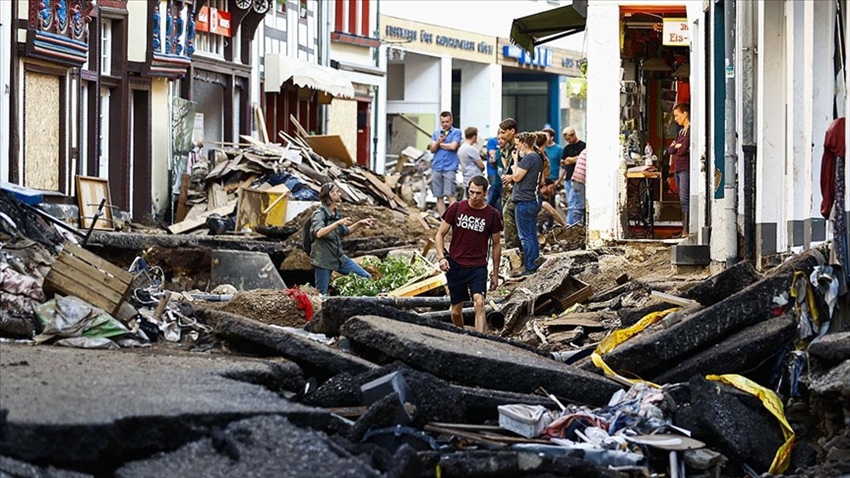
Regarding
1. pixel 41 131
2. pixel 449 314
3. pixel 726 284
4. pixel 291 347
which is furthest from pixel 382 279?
pixel 291 347

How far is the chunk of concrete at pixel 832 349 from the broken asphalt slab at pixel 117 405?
2.89 meters

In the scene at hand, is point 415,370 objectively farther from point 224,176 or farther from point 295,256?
point 224,176

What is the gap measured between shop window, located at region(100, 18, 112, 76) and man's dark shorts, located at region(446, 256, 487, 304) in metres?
14.0

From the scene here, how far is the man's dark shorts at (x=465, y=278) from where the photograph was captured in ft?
50.1

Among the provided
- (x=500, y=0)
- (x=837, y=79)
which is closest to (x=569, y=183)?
(x=837, y=79)

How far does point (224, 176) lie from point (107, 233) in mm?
8410

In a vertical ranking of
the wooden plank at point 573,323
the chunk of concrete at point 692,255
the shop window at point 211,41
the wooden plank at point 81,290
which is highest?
the shop window at point 211,41

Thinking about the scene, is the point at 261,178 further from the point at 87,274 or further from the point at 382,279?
the point at 87,274

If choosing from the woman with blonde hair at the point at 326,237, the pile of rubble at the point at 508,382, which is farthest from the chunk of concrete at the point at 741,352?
the woman with blonde hair at the point at 326,237

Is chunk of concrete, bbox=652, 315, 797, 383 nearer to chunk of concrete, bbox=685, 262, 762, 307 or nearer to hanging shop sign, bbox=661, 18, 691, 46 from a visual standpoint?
chunk of concrete, bbox=685, 262, 762, 307

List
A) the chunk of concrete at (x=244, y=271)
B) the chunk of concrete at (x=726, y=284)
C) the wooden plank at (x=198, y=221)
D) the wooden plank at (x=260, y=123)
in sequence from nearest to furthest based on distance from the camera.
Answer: the chunk of concrete at (x=726, y=284), the chunk of concrete at (x=244, y=271), the wooden plank at (x=198, y=221), the wooden plank at (x=260, y=123)

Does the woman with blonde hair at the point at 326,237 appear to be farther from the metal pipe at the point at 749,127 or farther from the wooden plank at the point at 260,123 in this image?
the wooden plank at the point at 260,123

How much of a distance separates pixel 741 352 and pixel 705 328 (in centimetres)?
42

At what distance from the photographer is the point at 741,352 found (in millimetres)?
11078
